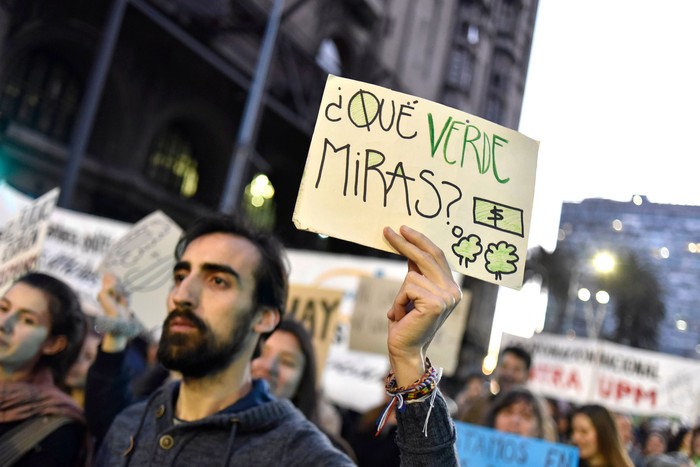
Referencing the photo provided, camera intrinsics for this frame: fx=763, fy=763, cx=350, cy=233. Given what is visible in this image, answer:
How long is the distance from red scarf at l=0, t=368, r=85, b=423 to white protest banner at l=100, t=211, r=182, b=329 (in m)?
1.28

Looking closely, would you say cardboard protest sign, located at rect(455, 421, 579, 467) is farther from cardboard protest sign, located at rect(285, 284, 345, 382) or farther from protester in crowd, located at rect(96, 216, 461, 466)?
protester in crowd, located at rect(96, 216, 461, 466)

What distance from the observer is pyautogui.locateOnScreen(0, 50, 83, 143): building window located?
32.9ft

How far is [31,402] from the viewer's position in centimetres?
248

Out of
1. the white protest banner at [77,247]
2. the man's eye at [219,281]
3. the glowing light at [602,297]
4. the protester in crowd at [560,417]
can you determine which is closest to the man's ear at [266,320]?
the man's eye at [219,281]

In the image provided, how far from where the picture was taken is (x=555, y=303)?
138ft

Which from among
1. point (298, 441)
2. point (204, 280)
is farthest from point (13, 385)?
point (298, 441)

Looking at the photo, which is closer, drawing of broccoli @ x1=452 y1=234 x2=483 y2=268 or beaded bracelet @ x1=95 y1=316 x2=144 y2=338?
drawing of broccoli @ x1=452 y1=234 x2=483 y2=268

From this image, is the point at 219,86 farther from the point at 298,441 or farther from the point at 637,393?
the point at 298,441

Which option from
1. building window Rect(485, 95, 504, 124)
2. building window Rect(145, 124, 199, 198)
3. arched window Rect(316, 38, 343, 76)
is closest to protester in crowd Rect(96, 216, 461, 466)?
building window Rect(145, 124, 199, 198)

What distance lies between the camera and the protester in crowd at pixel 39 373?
93.4 inches

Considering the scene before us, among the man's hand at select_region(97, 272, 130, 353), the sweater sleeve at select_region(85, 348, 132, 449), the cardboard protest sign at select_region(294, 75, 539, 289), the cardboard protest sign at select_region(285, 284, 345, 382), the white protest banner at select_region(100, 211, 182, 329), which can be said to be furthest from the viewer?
the cardboard protest sign at select_region(285, 284, 345, 382)

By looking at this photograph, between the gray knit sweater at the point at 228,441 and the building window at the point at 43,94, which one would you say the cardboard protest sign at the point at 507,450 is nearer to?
the gray knit sweater at the point at 228,441

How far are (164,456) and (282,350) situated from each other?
1.62 m

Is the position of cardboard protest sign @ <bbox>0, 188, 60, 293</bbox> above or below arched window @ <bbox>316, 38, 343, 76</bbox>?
below
